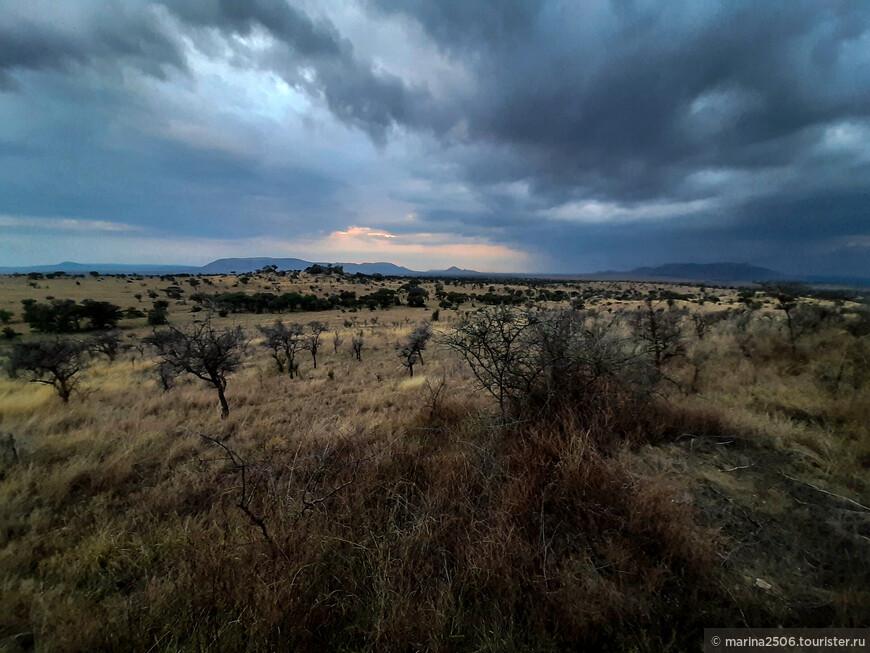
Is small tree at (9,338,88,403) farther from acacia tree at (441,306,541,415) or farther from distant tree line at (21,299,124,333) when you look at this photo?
distant tree line at (21,299,124,333)

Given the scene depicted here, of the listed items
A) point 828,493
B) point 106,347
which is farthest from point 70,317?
point 828,493

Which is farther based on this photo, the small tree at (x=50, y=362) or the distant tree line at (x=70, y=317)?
the distant tree line at (x=70, y=317)

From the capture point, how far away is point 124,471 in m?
4.93

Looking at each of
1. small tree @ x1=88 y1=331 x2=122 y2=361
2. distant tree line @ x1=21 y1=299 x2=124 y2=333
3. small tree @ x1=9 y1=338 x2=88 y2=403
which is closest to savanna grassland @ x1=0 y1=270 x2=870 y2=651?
small tree @ x1=9 y1=338 x2=88 y2=403

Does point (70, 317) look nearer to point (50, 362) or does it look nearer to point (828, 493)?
point (50, 362)

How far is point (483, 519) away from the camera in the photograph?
3.28 metres

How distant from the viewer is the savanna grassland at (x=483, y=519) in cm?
244

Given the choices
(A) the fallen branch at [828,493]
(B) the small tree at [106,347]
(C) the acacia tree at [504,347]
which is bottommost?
(B) the small tree at [106,347]

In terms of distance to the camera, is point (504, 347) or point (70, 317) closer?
point (504, 347)

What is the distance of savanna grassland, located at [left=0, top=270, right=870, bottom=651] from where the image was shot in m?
2.44

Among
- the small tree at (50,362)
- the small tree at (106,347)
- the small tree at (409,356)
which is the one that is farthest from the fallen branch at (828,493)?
the small tree at (106,347)

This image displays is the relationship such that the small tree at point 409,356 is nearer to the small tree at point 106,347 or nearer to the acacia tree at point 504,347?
the acacia tree at point 504,347

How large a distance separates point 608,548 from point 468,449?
2162 millimetres

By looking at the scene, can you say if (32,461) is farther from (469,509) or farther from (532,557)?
(532,557)
